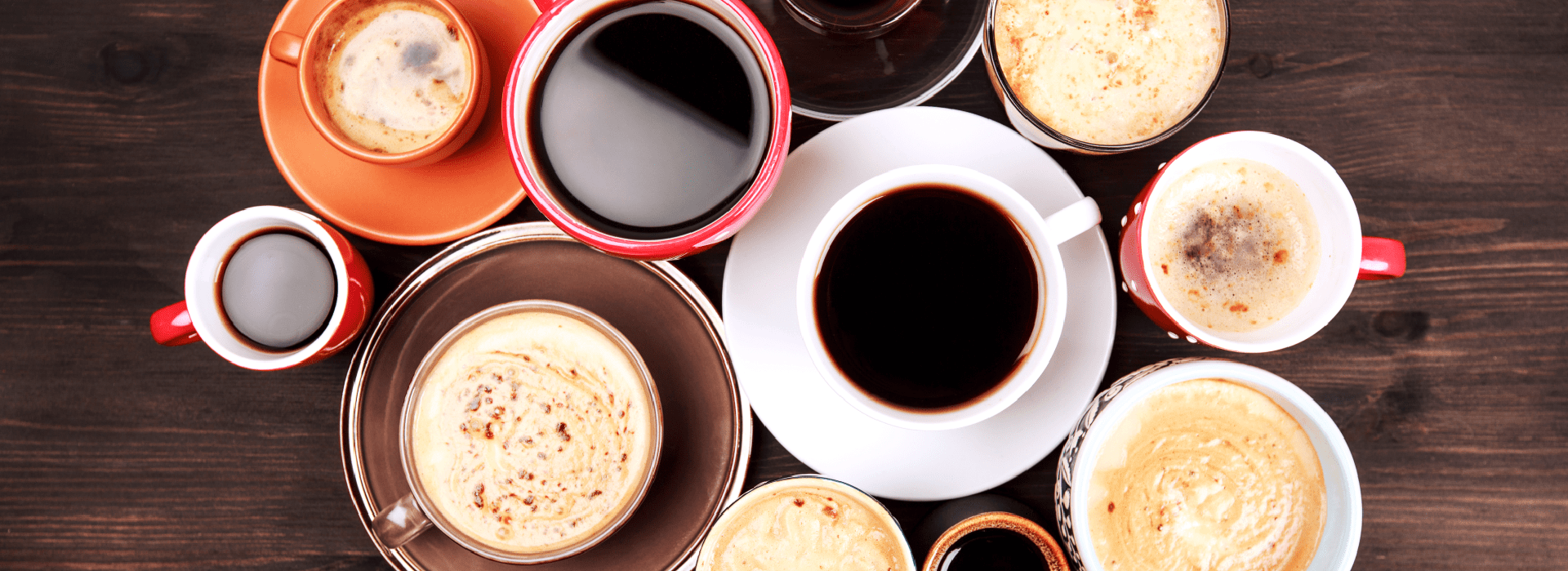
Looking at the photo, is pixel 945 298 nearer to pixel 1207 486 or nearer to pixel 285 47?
pixel 1207 486

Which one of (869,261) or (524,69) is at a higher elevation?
(524,69)

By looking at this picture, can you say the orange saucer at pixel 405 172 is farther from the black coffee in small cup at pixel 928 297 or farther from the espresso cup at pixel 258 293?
the black coffee in small cup at pixel 928 297

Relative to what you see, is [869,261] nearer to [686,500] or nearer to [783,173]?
[783,173]

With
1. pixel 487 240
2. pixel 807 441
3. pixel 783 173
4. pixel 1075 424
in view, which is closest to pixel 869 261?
pixel 783 173

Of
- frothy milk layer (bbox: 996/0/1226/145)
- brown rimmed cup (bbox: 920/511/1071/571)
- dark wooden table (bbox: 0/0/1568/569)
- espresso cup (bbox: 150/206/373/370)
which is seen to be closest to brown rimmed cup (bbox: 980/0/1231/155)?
frothy milk layer (bbox: 996/0/1226/145)

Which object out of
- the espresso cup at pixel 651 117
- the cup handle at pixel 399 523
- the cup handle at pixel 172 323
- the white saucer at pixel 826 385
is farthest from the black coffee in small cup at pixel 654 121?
the cup handle at pixel 172 323

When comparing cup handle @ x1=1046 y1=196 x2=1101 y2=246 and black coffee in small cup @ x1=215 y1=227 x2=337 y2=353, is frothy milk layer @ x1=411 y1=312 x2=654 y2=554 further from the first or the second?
cup handle @ x1=1046 y1=196 x2=1101 y2=246
